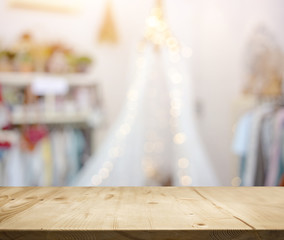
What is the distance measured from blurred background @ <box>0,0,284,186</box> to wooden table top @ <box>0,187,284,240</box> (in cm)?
188

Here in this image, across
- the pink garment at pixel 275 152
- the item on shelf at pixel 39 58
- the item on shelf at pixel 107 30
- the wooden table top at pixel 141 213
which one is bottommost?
the pink garment at pixel 275 152

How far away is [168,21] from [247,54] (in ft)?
2.57

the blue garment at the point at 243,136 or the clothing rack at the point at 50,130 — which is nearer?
the blue garment at the point at 243,136

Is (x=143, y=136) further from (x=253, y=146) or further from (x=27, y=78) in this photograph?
(x=27, y=78)

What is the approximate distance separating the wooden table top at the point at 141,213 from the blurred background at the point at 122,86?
1.88m

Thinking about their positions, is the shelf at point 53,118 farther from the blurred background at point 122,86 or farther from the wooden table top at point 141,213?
the wooden table top at point 141,213

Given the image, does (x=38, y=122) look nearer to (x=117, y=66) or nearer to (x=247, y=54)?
(x=117, y=66)

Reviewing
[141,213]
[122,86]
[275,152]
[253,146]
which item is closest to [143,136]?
[253,146]

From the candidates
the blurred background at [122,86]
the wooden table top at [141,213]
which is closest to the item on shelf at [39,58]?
the blurred background at [122,86]

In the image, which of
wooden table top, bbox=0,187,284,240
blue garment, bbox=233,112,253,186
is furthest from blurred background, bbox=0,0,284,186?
wooden table top, bbox=0,187,284,240

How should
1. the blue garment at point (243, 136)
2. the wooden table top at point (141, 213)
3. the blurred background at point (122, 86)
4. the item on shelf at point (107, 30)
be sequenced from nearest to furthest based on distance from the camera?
the wooden table top at point (141, 213)
the blue garment at point (243, 136)
the blurred background at point (122, 86)
the item on shelf at point (107, 30)

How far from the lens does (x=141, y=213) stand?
1.81ft

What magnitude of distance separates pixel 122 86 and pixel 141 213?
4.03 metres

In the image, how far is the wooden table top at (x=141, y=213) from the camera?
1.54 feet
